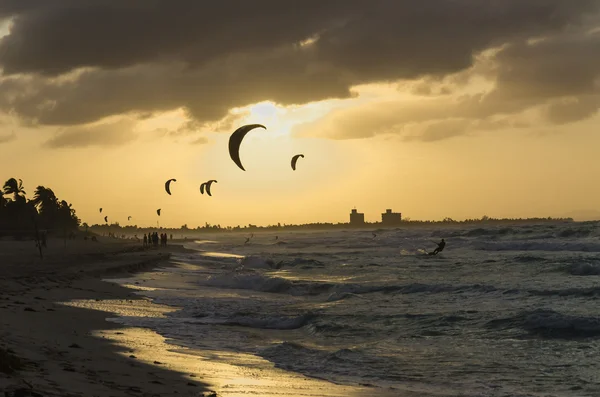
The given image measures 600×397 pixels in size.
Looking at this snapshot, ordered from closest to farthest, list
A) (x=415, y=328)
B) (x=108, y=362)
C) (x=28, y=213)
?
(x=108, y=362), (x=415, y=328), (x=28, y=213)

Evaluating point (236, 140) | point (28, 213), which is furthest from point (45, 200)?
point (236, 140)

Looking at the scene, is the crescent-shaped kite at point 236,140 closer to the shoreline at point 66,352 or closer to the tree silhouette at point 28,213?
the shoreline at point 66,352

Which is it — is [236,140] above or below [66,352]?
above

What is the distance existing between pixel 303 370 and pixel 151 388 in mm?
3872

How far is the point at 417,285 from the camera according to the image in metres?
27.2

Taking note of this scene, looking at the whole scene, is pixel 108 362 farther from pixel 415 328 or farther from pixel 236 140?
pixel 236 140

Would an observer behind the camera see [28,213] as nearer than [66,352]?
No

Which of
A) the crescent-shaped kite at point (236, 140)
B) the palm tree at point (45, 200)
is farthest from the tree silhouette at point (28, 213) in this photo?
the crescent-shaped kite at point (236, 140)

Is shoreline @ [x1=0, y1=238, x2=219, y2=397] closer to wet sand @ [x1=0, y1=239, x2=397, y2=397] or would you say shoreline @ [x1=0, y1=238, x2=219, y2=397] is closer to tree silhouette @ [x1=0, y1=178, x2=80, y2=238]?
wet sand @ [x1=0, y1=239, x2=397, y2=397]

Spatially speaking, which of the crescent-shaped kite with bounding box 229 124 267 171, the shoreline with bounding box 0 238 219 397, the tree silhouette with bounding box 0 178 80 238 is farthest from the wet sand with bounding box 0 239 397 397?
the tree silhouette with bounding box 0 178 80 238

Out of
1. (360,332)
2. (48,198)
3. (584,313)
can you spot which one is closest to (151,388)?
(360,332)

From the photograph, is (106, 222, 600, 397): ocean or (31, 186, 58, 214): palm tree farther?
(31, 186, 58, 214): palm tree

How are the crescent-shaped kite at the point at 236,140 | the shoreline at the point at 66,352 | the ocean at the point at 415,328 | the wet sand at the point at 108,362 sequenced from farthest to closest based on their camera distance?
the crescent-shaped kite at the point at 236,140
the ocean at the point at 415,328
the wet sand at the point at 108,362
the shoreline at the point at 66,352

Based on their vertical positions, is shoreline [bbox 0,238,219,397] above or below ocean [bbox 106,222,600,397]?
above
